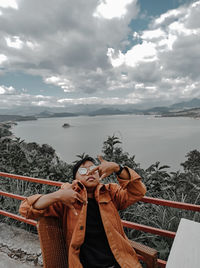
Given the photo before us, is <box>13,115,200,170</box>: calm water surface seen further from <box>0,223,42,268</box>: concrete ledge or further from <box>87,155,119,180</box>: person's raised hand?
<box>87,155,119,180</box>: person's raised hand

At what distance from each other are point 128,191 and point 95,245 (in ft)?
1.62

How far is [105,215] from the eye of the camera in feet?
4.65

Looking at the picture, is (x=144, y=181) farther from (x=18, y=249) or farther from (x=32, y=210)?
(x=32, y=210)

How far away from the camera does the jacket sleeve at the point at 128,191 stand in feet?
4.80

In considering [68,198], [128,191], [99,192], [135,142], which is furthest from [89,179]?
[135,142]

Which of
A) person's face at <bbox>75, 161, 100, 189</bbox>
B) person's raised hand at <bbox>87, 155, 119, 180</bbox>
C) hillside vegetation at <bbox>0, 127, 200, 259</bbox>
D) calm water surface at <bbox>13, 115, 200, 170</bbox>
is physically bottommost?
calm water surface at <bbox>13, 115, 200, 170</bbox>

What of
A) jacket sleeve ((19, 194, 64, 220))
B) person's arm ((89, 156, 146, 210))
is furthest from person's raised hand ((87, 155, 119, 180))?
jacket sleeve ((19, 194, 64, 220))

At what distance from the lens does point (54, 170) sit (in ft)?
12.4

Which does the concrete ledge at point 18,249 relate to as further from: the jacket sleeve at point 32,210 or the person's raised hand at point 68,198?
the person's raised hand at point 68,198

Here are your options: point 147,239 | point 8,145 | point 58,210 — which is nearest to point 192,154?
point 147,239

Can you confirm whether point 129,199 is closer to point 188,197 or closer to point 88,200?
point 88,200

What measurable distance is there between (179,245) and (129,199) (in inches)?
18.0

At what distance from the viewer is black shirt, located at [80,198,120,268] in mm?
1377

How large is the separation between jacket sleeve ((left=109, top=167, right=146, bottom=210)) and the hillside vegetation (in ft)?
2.85
